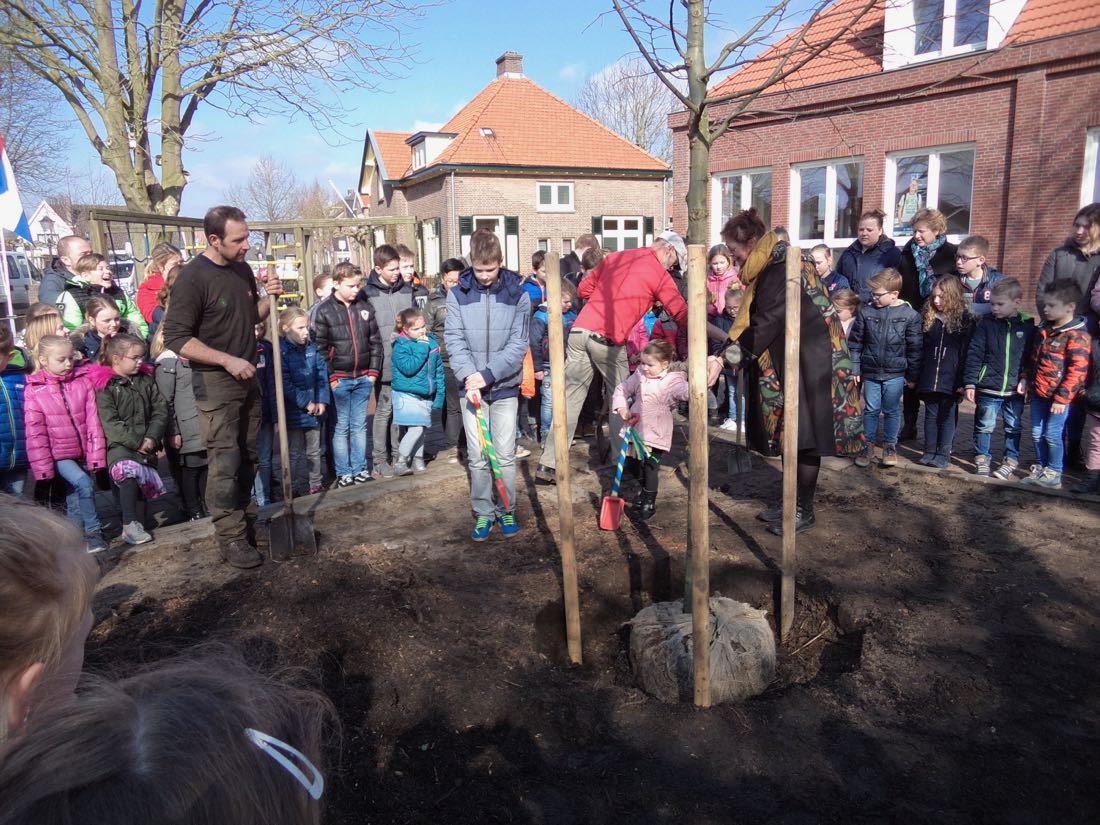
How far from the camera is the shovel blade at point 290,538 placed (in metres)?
5.03

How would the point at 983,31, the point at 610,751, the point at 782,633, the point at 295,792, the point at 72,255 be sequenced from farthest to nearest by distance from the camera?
the point at 983,31 → the point at 72,255 → the point at 782,633 → the point at 610,751 → the point at 295,792

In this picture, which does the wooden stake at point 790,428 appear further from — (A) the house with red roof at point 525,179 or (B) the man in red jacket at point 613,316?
(A) the house with red roof at point 525,179

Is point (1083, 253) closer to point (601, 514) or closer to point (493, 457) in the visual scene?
point (601, 514)

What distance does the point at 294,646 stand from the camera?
152 inches

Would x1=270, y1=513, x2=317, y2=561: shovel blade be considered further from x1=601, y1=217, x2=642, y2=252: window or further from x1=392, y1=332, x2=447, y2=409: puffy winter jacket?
x1=601, y1=217, x2=642, y2=252: window

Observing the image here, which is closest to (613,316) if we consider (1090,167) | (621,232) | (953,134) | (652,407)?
(652,407)

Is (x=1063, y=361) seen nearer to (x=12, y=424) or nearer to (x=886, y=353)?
(x=886, y=353)

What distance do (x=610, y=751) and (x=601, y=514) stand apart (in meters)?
2.50

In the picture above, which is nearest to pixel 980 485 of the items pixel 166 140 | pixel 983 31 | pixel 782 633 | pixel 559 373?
pixel 782 633

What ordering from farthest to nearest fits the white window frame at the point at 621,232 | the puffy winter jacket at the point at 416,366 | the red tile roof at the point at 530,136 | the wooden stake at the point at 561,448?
1. the white window frame at the point at 621,232
2. the red tile roof at the point at 530,136
3. the puffy winter jacket at the point at 416,366
4. the wooden stake at the point at 561,448

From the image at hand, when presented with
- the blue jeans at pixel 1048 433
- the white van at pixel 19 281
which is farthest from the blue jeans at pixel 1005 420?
the white van at pixel 19 281

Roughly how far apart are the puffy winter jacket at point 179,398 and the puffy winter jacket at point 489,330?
7.36 ft

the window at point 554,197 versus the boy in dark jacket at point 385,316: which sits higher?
the window at point 554,197

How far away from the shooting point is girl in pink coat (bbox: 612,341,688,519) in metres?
5.71
